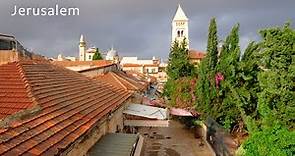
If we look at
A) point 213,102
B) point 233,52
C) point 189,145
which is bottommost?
point 189,145

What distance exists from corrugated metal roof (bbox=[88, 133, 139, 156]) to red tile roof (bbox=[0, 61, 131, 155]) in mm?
730

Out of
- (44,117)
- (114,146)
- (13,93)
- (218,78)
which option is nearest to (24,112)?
(44,117)

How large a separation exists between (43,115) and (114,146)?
2728 millimetres

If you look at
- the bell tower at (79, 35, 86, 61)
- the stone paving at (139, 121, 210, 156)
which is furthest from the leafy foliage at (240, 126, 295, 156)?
the bell tower at (79, 35, 86, 61)

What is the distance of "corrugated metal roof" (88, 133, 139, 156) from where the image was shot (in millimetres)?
9860

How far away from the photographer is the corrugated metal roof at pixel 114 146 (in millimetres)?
9860

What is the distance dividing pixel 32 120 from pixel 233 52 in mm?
19248

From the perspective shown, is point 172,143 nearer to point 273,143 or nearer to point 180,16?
point 273,143

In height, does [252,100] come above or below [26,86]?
below

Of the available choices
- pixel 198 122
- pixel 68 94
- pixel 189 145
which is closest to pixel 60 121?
pixel 68 94

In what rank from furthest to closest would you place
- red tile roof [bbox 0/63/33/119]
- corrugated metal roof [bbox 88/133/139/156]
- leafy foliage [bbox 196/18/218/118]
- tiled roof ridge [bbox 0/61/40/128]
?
leafy foliage [bbox 196/18/218/118], corrugated metal roof [bbox 88/133/139/156], red tile roof [bbox 0/63/33/119], tiled roof ridge [bbox 0/61/40/128]

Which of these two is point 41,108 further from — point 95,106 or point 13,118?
point 95,106

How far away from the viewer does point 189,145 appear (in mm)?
23031

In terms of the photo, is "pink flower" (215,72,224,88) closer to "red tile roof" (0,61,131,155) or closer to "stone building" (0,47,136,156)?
"red tile roof" (0,61,131,155)
